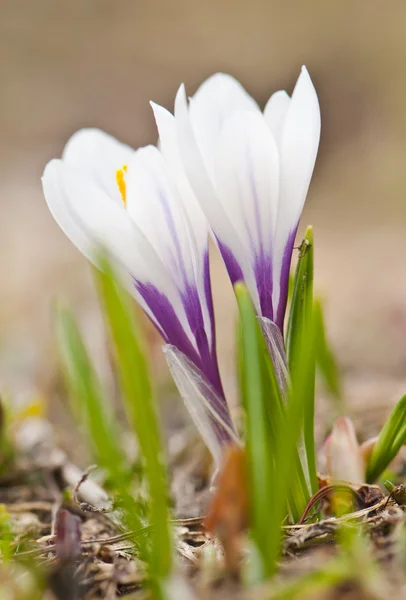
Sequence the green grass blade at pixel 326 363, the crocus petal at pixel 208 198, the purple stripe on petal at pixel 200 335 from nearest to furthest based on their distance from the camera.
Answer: the crocus petal at pixel 208 198
the purple stripe on petal at pixel 200 335
the green grass blade at pixel 326 363

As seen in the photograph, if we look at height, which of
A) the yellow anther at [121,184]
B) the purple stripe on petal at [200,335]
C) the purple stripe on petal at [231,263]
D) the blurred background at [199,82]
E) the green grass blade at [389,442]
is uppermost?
the blurred background at [199,82]

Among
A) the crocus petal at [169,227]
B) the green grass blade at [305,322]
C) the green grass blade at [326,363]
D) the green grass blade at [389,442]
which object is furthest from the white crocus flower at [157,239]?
the green grass blade at [326,363]

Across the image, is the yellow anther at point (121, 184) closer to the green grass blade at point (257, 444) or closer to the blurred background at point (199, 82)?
the green grass blade at point (257, 444)

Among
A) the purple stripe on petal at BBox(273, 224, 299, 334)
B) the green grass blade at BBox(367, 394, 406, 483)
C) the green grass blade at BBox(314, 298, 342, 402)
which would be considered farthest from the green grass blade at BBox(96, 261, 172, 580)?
the green grass blade at BBox(314, 298, 342, 402)

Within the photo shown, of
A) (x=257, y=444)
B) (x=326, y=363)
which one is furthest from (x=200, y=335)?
(x=326, y=363)

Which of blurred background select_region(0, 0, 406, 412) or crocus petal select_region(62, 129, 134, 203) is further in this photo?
blurred background select_region(0, 0, 406, 412)

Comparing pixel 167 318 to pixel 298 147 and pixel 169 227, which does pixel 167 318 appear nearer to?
pixel 169 227

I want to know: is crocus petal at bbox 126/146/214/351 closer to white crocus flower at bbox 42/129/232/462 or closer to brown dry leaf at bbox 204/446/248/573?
white crocus flower at bbox 42/129/232/462
